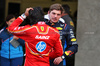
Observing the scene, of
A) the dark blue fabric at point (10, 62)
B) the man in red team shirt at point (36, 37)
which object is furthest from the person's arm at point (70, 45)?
the dark blue fabric at point (10, 62)

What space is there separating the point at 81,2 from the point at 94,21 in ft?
1.81

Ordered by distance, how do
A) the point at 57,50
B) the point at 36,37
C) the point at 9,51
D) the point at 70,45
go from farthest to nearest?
the point at 9,51, the point at 70,45, the point at 57,50, the point at 36,37

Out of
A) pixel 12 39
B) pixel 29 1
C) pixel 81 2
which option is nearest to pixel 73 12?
pixel 81 2

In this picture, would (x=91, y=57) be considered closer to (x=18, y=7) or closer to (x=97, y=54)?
(x=97, y=54)

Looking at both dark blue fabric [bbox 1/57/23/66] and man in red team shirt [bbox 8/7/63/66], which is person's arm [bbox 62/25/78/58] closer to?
man in red team shirt [bbox 8/7/63/66]

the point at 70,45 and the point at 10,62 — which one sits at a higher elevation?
the point at 70,45

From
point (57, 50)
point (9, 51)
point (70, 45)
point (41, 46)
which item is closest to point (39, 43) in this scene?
point (41, 46)

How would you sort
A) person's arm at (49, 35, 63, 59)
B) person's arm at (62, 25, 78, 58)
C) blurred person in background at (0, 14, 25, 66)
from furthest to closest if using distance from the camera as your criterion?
blurred person in background at (0, 14, 25, 66) → person's arm at (62, 25, 78, 58) → person's arm at (49, 35, 63, 59)

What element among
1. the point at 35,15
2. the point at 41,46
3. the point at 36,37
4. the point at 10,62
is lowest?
the point at 10,62

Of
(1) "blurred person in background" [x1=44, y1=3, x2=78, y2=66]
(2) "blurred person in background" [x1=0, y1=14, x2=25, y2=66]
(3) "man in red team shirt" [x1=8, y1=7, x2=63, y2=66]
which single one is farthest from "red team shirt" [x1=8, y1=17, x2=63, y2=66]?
(2) "blurred person in background" [x1=0, y1=14, x2=25, y2=66]

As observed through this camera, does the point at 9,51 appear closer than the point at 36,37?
No

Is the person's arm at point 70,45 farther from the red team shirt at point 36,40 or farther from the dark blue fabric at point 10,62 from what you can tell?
the dark blue fabric at point 10,62

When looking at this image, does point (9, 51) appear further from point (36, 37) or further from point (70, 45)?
point (36, 37)

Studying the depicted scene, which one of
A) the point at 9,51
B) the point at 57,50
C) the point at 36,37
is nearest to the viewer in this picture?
the point at 36,37
